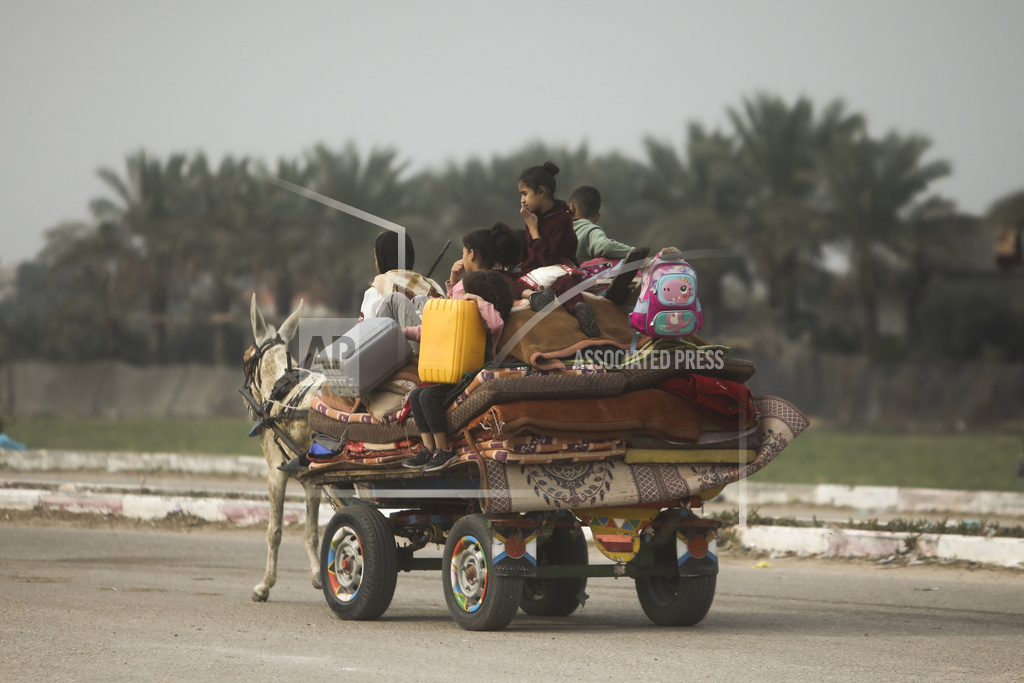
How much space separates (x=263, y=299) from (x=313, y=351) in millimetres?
41203

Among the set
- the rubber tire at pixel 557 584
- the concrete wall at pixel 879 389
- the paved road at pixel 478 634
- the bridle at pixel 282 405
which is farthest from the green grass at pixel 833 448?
the bridle at pixel 282 405

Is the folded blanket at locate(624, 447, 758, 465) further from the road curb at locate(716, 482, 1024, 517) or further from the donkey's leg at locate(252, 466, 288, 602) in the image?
the road curb at locate(716, 482, 1024, 517)

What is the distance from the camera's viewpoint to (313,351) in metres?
10.3

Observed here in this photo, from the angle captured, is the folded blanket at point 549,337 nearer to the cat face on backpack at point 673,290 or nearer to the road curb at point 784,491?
the cat face on backpack at point 673,290

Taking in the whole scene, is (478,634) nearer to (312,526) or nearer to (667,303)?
(667,303)

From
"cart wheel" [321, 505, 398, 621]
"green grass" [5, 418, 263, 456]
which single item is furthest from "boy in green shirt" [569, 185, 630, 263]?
"green grass" [5, 418, 263, 456]

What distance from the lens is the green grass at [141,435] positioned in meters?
29.6

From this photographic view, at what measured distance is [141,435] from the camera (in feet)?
117

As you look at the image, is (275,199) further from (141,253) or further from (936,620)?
(936,620)

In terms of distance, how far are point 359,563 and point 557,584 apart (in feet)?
4.90

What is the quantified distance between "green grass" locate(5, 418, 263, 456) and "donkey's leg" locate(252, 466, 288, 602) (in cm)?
1809

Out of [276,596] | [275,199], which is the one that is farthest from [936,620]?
[275,199]

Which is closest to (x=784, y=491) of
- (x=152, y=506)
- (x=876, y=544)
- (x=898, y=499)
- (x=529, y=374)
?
(x=898, y=499)

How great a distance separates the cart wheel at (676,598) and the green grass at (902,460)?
14226 millimetres
